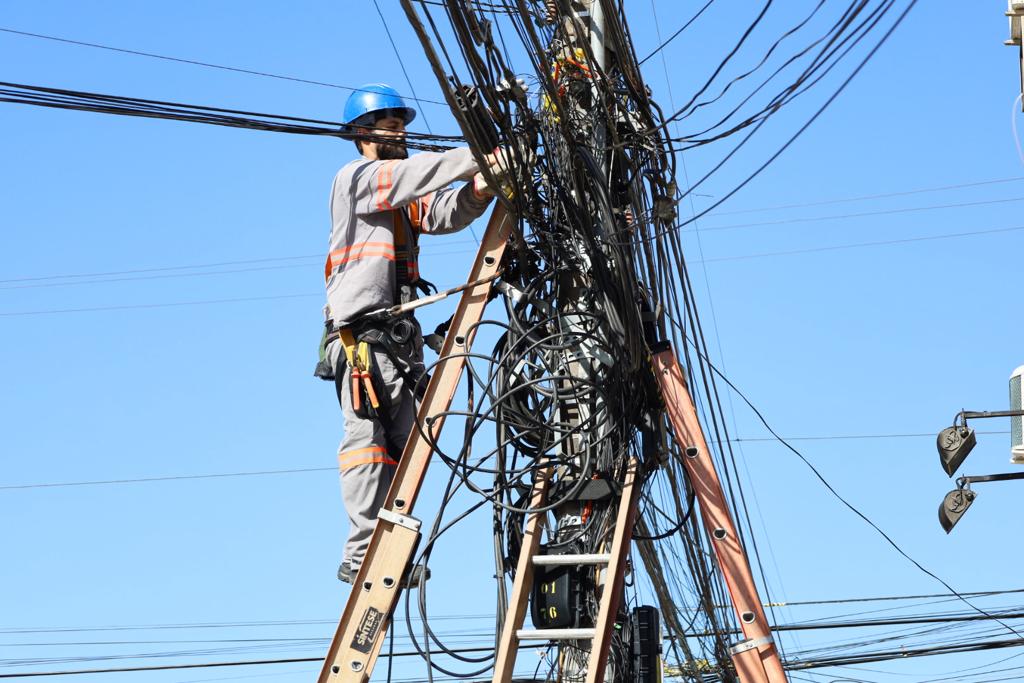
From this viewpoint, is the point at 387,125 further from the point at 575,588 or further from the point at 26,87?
the point at 575,588

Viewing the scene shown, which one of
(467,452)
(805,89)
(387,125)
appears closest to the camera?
(805,89)

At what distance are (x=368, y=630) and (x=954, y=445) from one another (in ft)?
20.3

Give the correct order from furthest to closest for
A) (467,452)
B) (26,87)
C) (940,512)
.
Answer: (940,512)
(467,452)
(26,87)

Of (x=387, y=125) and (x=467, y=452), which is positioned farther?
(x=387, y=125)

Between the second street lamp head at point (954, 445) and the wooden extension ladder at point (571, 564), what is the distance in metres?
5.17

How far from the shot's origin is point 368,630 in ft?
19.4

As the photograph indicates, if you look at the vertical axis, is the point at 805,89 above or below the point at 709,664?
above

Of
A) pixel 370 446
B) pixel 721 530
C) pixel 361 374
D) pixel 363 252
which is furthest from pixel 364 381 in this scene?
pixel 721 530

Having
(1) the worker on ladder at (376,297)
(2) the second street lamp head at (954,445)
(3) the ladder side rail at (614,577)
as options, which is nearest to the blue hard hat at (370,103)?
(1) the worker on ladder at (376,297)

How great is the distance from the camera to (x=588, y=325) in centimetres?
627

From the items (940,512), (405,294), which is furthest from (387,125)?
(940,512)

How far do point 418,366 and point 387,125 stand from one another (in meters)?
1.14

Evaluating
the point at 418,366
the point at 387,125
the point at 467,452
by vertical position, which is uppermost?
the point at 387,125

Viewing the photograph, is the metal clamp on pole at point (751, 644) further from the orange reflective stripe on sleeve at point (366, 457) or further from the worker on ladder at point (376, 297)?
the orange reflective stripe on sleeve at point (366, 457)
